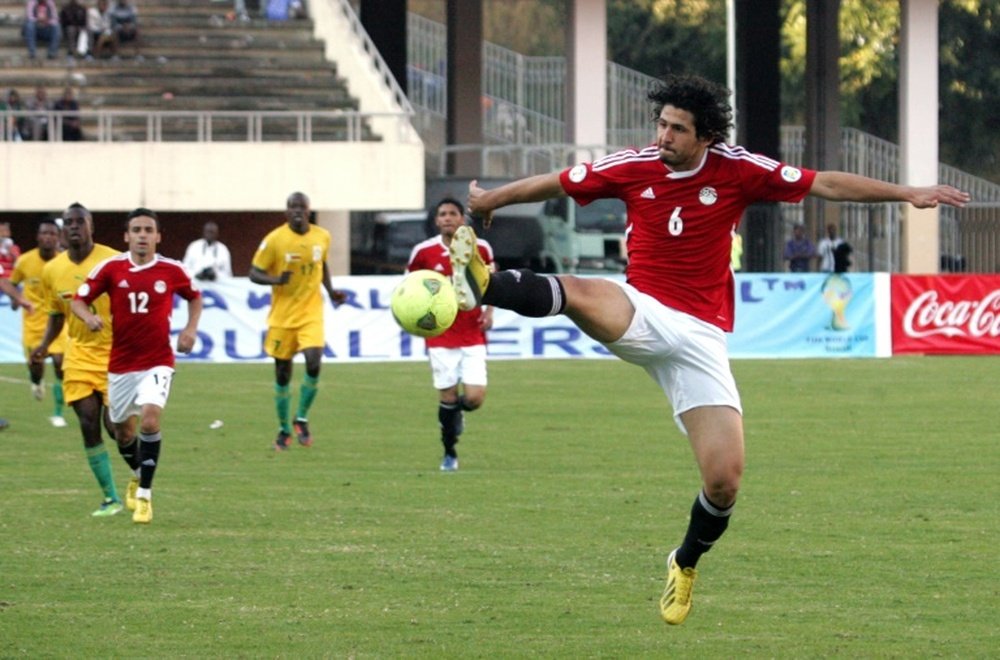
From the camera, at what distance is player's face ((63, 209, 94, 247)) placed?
1327 cm

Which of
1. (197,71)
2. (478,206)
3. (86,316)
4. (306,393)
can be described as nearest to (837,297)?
(306,393)

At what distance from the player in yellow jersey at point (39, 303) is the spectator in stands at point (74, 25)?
17334 mm

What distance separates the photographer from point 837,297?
28.3m

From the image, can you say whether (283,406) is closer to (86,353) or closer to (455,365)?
(455,365)

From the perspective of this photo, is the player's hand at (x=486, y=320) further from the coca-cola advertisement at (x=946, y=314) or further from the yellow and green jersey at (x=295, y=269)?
the coca-cola advertisement at (x=946, y=314)

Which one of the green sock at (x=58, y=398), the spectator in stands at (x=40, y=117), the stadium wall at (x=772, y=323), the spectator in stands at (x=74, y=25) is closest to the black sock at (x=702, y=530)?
the green sock at (x=58, y=398)

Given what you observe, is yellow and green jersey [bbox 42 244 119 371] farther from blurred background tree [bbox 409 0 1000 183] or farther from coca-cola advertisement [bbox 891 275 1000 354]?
blurred background tree [bbox 409 0 1000 183]

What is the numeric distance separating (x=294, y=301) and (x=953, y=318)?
1491cm

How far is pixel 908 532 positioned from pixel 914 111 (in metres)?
30.0

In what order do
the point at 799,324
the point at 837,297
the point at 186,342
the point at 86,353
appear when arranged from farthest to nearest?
the point at 799,324
the point at 837,297
the point at 86,353
the point at 186,342

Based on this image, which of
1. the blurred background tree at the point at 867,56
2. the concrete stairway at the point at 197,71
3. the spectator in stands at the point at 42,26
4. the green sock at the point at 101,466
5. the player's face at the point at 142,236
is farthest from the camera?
the blurred background tree at the point at 867,56

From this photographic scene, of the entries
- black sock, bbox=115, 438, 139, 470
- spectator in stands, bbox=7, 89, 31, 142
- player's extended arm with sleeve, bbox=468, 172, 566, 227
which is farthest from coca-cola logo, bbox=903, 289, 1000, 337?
player's extended arm with sleeve, bbox=468, 172, 566, 227

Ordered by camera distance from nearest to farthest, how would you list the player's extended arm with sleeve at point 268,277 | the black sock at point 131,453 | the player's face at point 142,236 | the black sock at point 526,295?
the black sock at point 526,295, the player's face at point 142,236, the black sock at point 131,453, the player's extended arm with sleeve at point 268,277

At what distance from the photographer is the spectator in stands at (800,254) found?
3741 cm
